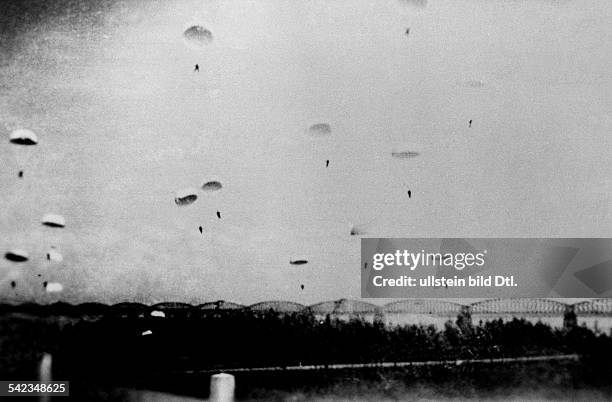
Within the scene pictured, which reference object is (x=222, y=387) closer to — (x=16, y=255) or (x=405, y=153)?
(x=16, y=255)

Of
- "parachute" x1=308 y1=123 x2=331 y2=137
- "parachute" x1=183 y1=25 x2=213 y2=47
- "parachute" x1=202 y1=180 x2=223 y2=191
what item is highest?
"parachute" x1=183 y1=25 x2=213 y2=47

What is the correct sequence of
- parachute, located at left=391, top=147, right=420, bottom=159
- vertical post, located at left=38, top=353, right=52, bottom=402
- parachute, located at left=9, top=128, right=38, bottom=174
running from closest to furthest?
vertical post, located at left=38, top=353, right=52, bottom=402, parachute, located at left=9, top=128, right=38, bottom=174, parachute, located at left=391, top=147, right=420, bottom=159

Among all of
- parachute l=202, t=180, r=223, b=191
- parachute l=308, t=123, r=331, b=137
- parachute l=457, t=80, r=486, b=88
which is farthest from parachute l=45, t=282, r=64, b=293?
parachute l=457, t=80, r=486, b=88

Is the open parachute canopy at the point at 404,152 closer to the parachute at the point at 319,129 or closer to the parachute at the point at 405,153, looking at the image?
the parachute at the point at 405,153

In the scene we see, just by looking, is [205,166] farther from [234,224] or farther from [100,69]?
[100,69]

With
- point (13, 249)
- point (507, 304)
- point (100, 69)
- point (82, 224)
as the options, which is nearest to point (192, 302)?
point (82, 224)

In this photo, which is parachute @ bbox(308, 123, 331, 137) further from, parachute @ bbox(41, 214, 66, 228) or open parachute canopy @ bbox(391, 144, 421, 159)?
parachute @ bbox(41, 214, 66, 228)

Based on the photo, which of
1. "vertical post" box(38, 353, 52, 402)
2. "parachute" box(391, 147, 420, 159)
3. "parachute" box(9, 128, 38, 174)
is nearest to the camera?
"vertical post" box(38, 353, 52, 402)
